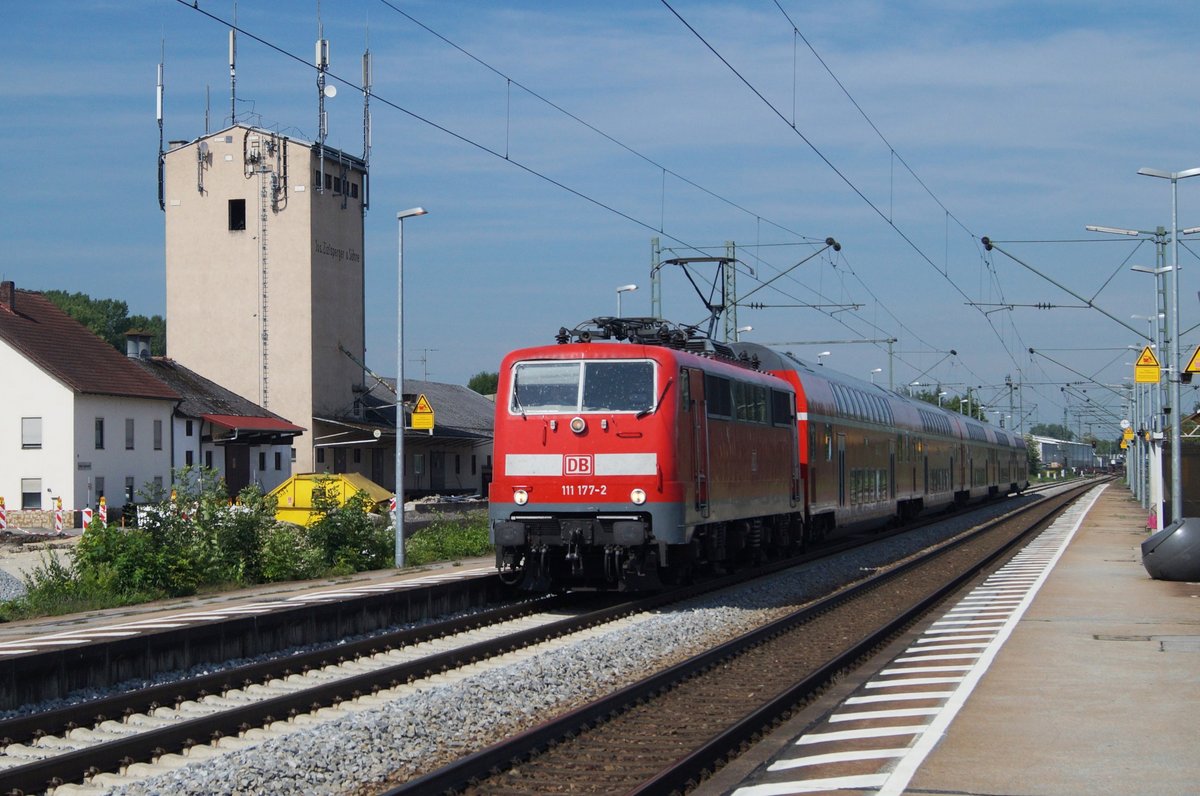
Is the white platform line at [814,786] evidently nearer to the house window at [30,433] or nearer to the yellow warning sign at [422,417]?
the yellow warning sign at [422,417]

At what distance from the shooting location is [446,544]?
99.9 feet

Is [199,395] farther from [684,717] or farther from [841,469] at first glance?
[684,717]

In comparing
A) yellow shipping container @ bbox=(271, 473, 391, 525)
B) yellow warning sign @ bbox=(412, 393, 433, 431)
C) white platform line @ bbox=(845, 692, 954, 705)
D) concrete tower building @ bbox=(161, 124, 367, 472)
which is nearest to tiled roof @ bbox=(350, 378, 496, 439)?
concrete tower building @ bbox=(161, 124, 367, 472)

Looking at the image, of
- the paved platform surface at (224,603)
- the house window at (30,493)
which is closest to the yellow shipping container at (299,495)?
the paved platform surface at (224,603)

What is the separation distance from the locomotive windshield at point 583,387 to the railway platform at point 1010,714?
4.58 metres

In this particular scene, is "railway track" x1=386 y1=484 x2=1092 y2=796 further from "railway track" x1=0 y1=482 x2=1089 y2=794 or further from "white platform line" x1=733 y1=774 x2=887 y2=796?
"railway track" x1=0 y1=482 x2=1089 y2=794

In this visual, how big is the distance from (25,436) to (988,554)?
104ft

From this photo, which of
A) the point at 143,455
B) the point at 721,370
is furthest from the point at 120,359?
the point at 721,370

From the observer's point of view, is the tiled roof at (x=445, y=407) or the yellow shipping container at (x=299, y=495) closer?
the yellow shipping container at (x=299, y=495)

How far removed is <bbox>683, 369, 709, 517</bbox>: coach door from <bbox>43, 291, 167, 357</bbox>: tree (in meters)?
98.7

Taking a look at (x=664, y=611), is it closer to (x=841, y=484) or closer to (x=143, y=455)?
(x=841, y=484)

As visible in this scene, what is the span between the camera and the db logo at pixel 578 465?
18422 millimetres

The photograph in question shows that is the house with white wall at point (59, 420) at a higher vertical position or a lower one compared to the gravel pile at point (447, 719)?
higher

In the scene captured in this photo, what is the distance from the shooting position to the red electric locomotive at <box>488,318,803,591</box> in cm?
1823
